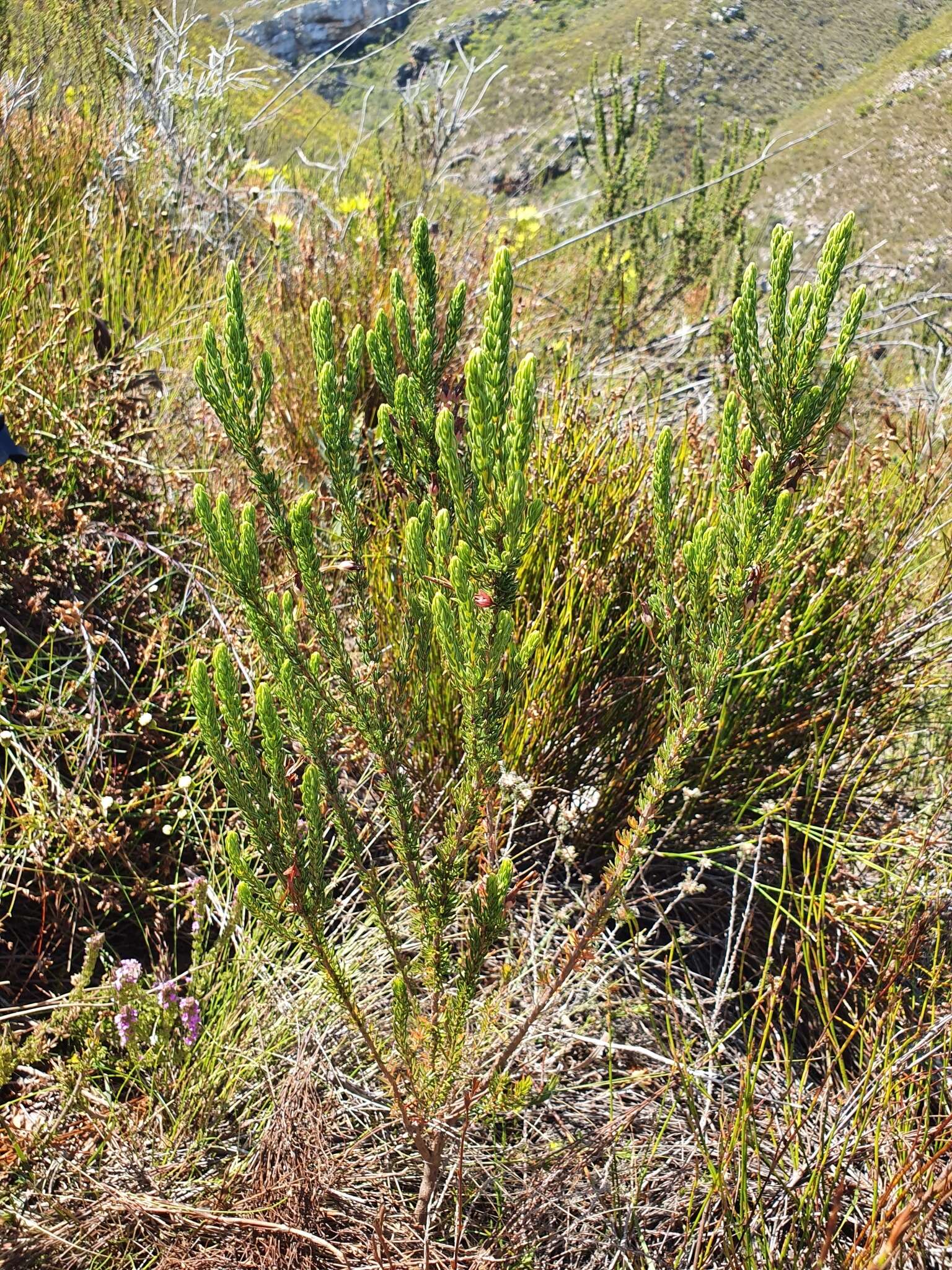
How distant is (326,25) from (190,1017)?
5.62m

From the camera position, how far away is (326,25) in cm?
512

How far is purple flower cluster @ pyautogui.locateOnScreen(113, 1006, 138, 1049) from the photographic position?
157 cm

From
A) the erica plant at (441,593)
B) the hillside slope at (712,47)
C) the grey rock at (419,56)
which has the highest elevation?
the grey rock at (419,56)

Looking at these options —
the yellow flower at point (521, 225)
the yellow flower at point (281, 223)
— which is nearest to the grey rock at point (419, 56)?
the yellow flower at point (521, 225)

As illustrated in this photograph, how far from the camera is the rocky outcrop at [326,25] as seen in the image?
10.6ft

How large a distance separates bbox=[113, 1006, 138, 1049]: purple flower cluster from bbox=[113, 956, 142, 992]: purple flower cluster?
51mm

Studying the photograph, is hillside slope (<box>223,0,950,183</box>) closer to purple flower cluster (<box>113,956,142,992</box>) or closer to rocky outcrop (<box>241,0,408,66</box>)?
rocky outcrop (<box>241,0,408,66</box>)

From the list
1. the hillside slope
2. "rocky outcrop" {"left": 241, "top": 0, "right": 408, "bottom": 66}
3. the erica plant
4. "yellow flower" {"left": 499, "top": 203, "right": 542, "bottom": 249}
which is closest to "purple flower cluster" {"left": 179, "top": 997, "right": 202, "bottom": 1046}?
the erica plant

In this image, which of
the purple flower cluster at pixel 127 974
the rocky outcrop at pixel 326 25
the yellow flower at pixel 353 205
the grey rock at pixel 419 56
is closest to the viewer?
the purple flower cluster at pixel 127 974

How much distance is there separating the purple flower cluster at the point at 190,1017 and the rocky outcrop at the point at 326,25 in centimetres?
262

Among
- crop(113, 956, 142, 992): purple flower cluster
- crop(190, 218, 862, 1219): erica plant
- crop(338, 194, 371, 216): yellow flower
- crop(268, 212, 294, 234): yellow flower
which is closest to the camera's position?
crop(190, 218, 862, 1219): erica plant

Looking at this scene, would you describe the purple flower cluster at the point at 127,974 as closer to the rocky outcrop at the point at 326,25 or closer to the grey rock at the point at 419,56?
the rocky outcrop at the point at 326,25

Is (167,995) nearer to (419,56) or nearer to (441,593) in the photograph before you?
(441,593)

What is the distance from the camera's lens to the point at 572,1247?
1.42 meters
